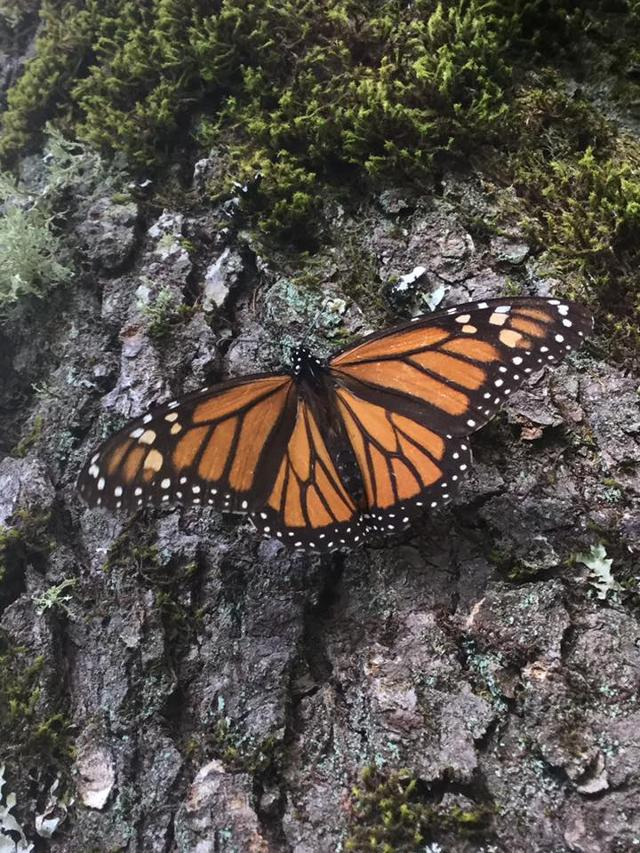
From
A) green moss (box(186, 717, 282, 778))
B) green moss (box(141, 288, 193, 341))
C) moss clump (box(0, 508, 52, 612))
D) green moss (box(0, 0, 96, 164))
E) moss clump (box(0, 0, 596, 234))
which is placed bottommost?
green moss (box(186, 717, 282, 778))

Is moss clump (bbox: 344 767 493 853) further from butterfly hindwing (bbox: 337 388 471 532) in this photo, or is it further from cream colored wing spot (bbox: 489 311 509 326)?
cream colored wing spot (bbox: 489 311 509 326)

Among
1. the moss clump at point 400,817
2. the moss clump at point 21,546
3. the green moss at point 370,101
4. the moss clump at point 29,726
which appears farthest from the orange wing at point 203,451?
the moss clump at point 400,817

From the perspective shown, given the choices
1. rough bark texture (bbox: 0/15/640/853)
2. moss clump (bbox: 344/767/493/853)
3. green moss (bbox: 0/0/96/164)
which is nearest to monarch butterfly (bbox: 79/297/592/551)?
rough bark texture (bbox: 0/15/640/853)

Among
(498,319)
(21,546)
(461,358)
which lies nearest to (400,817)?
(461,358)

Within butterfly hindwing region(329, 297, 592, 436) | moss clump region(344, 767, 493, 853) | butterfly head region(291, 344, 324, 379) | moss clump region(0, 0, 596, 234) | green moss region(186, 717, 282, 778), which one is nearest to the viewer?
moss clump region(344, 767, 493, 853)

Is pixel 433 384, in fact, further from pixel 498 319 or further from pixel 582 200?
pixel 582 200

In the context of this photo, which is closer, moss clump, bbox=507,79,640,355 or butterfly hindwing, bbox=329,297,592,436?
butterfly hindwing, bbox=329,297,592,436
